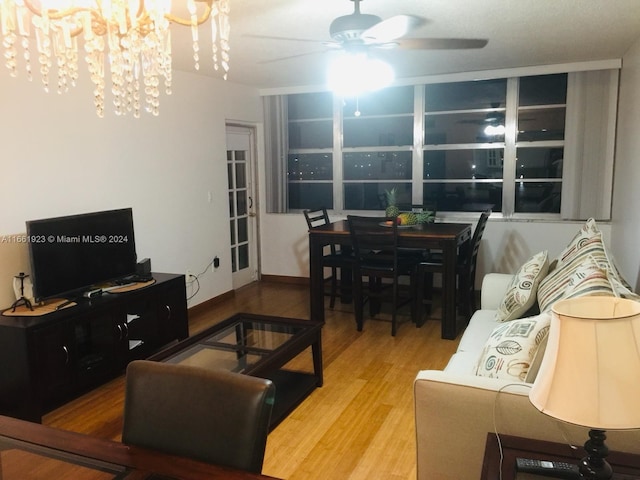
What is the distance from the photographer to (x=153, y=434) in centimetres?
159

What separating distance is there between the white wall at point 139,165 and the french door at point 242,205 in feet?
0.89

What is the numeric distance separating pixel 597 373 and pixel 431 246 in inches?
127

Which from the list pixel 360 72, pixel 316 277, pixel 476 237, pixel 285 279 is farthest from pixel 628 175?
pixel 285 279

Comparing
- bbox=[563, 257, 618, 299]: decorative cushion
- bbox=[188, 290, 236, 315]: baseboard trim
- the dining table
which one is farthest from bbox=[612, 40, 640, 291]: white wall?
bbox=[188, 290, 236, 315]: baseboard trim

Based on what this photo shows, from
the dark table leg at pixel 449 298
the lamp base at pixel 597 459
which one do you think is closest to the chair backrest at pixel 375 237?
the dark table leg at pixel 449 298

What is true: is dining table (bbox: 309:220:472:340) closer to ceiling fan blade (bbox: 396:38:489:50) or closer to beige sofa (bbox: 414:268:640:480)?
ceiling fan blade (bbox: 396:38:489:50)

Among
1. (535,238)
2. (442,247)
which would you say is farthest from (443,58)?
(535,238)

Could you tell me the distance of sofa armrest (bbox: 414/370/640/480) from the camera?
1771mm

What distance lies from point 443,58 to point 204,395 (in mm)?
3970

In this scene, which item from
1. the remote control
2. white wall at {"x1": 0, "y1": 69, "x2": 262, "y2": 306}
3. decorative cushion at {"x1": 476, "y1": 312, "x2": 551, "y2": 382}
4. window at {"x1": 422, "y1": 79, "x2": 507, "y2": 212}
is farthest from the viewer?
window at {"x1": 422, "y1": 79, "x2": 507, "y2": 212}

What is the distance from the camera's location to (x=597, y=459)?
1.33 m

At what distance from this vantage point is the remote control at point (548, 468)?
1455 millimetres

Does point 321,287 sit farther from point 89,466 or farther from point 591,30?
point 89,466

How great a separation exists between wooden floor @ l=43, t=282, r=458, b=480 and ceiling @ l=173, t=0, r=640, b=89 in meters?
2.35
